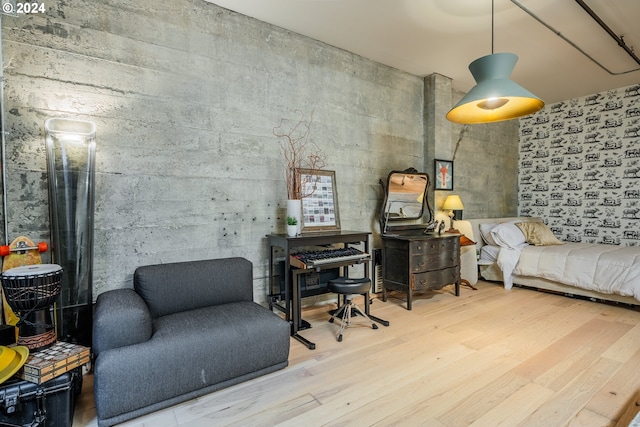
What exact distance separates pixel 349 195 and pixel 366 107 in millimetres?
1154

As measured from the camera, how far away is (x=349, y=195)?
3.94 metres

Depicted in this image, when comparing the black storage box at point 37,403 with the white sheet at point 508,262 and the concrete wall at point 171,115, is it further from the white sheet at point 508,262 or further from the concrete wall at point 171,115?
the white sheet at point 508,262

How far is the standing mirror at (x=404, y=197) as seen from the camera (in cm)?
A: 398

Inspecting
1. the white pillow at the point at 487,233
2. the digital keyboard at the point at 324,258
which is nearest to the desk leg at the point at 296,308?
the digital keyboard at the point at 324,258

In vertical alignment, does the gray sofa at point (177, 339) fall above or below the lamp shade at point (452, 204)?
below

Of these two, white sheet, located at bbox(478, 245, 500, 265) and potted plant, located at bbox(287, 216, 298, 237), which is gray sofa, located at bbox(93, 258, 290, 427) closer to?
potted plant, located at bbox(287, 216, 298, 237)

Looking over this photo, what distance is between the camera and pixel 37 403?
5.12ft

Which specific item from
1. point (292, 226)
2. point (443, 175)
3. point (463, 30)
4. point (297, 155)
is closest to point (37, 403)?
point (292, 226)

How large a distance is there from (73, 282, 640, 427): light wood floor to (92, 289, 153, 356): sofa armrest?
0.43 metres

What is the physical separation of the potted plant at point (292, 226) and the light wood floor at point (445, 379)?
924 mm

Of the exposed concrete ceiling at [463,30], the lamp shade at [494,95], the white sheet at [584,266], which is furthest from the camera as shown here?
the white sheet at [584,266]

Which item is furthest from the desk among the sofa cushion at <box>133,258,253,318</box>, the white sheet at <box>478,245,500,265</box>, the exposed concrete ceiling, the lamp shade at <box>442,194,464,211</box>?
the white sheet at <box>478,245,500,265</box>

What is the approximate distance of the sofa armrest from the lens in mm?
1797

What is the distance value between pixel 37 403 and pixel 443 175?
4.71 meters
